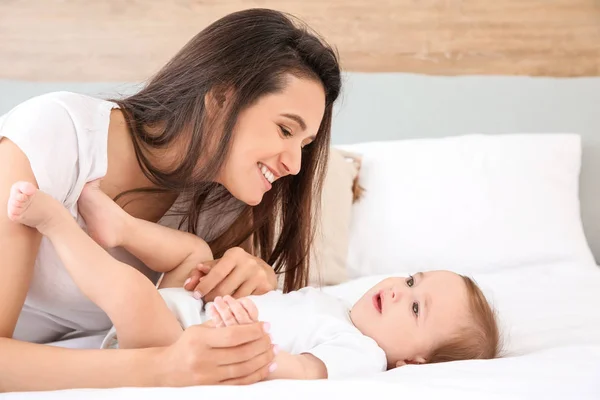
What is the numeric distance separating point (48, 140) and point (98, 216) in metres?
0.17

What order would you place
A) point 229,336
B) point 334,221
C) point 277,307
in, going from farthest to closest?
point 334,221, point 277,307, point 229,336

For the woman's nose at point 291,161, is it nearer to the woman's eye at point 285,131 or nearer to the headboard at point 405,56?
the woman's eye at point 285,131

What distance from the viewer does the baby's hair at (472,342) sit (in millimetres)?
1426

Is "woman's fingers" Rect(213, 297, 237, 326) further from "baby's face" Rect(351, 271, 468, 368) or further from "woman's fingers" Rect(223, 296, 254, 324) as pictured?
"baby's face" Rect(351, 271, 468, 368)

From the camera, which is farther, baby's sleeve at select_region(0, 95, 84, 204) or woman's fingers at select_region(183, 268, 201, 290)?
woman's fingers at select_region(183, 268, 201, 290)

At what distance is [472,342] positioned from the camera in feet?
4.69

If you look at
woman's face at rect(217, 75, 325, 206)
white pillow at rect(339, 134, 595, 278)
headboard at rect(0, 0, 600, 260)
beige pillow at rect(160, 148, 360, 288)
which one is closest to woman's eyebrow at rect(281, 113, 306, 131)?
woman's face at rect(217, 75, 325, 206)

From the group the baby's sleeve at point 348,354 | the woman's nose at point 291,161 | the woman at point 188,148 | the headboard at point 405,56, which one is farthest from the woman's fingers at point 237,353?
the headboard at point 405,56

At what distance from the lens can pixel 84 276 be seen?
1155 mm

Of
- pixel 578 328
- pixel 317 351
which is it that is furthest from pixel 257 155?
pixel 578 328

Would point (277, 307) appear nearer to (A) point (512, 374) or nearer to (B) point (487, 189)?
(A) point (512, 374)

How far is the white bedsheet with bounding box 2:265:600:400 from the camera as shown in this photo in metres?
1.00

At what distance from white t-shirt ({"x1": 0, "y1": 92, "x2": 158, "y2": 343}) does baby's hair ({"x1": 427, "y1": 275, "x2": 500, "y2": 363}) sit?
672 millimetres

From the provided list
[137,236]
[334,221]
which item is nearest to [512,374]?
[137,236]
